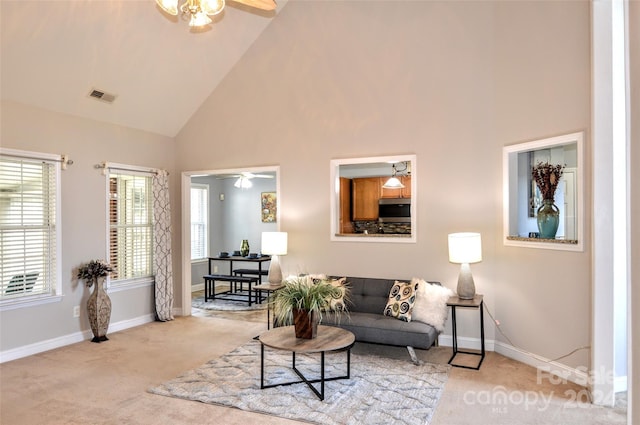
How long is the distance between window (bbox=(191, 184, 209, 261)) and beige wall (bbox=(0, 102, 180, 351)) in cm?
278

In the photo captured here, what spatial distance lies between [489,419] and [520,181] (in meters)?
2.39

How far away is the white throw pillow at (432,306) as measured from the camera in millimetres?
4133

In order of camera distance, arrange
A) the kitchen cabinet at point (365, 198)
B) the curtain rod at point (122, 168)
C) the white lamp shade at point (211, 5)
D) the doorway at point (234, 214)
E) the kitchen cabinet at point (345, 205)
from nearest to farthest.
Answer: the white lamp shade at point (211, 5) < the curtain rod at point (122, 168) < the kitchen cabinet at point (345, 205) < the kitchen cabinet at point (365, 198) < the doorway at point (234, 214)

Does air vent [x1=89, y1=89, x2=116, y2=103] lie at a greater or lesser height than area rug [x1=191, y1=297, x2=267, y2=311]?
greater

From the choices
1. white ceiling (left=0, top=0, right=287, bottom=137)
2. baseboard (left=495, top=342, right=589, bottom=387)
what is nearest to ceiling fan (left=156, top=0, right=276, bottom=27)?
white ceiling (left=0, top=0, right=287, bottom=137)

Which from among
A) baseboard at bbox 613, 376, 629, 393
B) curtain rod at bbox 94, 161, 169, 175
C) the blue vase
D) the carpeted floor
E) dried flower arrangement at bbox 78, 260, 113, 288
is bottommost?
the carpeted floor

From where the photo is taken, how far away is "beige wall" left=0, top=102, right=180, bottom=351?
438cm

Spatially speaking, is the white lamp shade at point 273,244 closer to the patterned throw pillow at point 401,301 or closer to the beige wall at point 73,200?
the patterned throw pillow at point 401,301

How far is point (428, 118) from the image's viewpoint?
473 cm

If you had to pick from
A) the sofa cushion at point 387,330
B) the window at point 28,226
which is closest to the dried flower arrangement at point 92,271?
the window at point 28,226

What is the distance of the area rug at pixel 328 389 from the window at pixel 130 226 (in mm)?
2253

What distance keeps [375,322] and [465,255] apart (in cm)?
110

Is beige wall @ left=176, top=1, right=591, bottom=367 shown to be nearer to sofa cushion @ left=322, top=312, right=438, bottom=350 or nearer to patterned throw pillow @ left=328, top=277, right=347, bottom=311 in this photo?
patterned throw pillow @ left=328, top=277, right=347, bottom=311

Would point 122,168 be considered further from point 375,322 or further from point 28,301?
point 375,322
